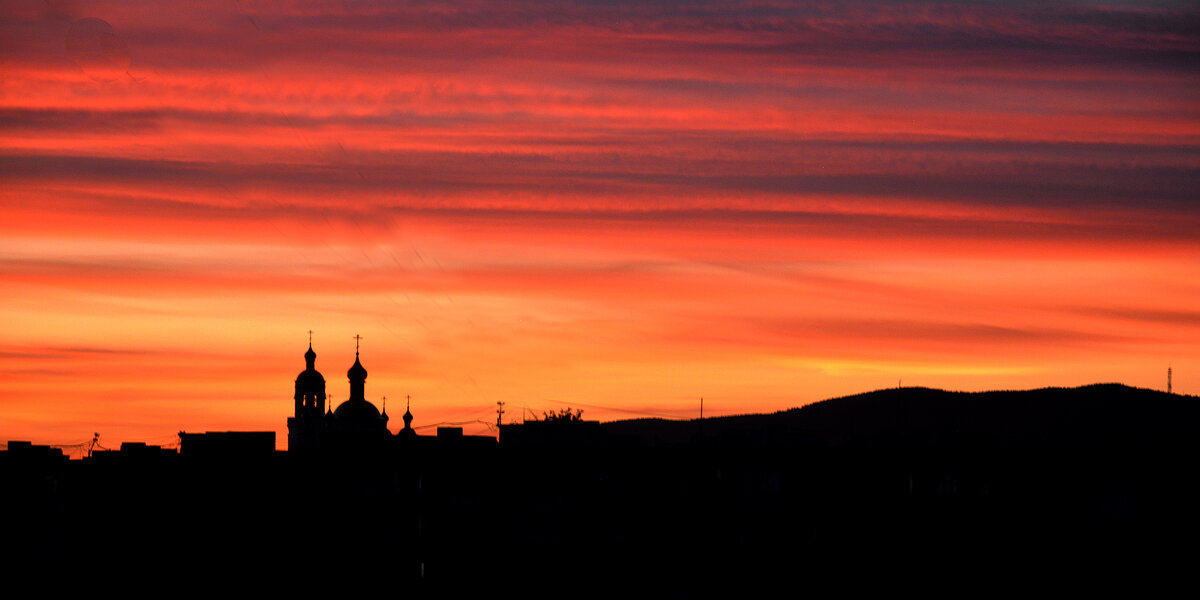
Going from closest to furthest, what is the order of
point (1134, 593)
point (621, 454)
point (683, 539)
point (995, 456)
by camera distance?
point (1134, 593) < point (683, 539) < point (995, 456) < point (621, 454)

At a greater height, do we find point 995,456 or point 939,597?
point 995,456

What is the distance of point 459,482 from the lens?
89.8m

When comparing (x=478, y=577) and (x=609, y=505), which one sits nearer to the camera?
(x=478, y=577)

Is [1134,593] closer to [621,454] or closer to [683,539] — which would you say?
[683,539]

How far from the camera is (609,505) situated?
88.6 metres

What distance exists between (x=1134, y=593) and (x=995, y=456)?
1514cm

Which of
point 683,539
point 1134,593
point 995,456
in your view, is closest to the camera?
point 1134,593

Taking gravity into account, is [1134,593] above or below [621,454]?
below

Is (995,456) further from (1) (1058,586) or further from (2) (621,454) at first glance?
(2) (621,454)

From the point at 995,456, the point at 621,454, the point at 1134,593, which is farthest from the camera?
the point at 621,454

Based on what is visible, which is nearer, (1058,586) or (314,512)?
(1058,586)

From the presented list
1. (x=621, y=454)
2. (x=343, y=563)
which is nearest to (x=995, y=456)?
(x=621, y=454)

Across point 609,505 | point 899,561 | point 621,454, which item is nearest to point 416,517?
point 609,505

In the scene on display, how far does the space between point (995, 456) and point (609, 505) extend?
19.3m
